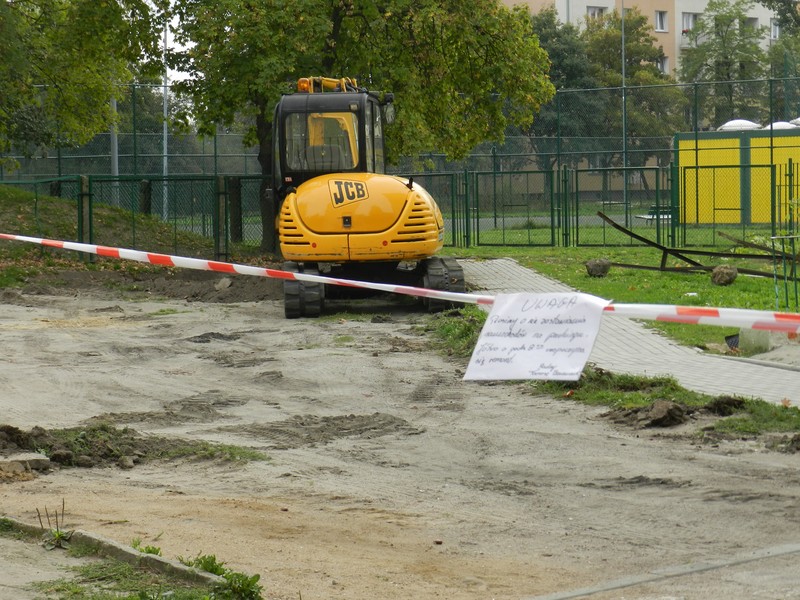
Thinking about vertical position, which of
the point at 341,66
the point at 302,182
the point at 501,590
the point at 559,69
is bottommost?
the point at 501,590

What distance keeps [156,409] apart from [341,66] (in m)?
15.0

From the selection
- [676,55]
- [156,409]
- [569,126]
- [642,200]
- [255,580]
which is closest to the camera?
[255,580]

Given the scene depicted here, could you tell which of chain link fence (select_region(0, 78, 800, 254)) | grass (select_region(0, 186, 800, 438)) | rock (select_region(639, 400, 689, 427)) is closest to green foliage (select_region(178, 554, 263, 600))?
grass (select_region(0, 186, 800, 438))

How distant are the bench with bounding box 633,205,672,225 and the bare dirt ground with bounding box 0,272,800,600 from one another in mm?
18553

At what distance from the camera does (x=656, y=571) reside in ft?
18.9

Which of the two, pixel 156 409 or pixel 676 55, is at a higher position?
pixel 676 55

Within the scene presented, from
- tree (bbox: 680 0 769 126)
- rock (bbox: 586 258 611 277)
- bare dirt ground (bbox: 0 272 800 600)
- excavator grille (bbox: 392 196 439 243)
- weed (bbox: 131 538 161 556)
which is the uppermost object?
tree (bbox: 680 0 769 126)

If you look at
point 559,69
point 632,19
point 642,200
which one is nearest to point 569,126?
point 642,200

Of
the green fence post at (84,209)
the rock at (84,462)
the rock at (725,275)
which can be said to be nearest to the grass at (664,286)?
the rock at (725,275)

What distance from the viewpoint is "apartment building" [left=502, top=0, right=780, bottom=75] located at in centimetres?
6919

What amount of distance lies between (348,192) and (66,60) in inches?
604

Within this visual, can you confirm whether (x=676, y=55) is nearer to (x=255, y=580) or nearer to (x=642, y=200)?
(x=642, y=200)

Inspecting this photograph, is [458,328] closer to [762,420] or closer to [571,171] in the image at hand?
[762,420]

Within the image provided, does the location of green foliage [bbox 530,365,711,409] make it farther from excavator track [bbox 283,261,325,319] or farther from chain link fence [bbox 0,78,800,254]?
chain link fence [bbox 0,78,800,254]
